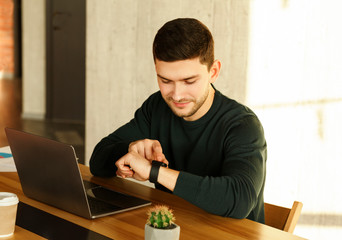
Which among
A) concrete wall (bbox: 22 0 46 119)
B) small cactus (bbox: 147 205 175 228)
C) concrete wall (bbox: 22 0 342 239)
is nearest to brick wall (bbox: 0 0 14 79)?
concrete wall (bbox: 22 0 46 119)

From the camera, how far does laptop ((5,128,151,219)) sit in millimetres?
1317

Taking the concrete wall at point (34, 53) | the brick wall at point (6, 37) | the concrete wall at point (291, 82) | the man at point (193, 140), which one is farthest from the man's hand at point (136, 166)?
the brick wall at point (6, 37)

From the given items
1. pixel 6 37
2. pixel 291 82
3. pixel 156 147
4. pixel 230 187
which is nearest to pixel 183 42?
pixel 156 147

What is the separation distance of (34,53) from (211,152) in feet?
16.5

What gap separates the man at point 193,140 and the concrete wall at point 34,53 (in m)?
4.62

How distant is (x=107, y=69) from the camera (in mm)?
3756

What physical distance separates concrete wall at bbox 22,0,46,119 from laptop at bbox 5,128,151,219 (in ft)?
16.5

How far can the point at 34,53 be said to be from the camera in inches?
248

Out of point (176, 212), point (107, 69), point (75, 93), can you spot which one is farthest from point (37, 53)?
point (176, 212)

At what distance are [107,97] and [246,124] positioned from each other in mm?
2237

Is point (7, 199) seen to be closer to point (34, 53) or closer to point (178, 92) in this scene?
point (178, 92)

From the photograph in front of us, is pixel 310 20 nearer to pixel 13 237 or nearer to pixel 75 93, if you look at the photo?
pixel 13 237

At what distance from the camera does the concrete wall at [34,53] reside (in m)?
6.27

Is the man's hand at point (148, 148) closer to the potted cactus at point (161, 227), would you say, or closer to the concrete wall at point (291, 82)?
the potted cactus at point (161, 227)
